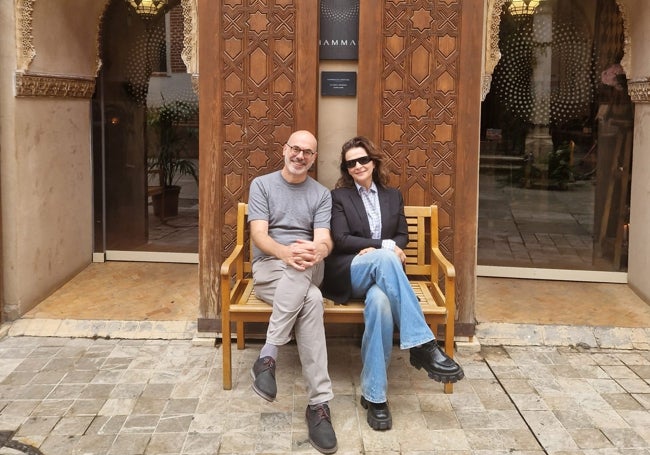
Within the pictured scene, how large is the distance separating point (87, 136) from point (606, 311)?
4.67m

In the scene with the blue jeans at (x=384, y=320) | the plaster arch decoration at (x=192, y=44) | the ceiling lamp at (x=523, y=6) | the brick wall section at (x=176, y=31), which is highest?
the ceiling lamp at (x=523, y=6)

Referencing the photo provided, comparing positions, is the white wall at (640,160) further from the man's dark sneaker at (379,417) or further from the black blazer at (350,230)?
the man's dark sneaker at (379,417)

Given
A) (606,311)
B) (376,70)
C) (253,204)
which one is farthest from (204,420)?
(606,311)

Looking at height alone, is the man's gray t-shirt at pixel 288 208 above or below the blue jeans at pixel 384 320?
above

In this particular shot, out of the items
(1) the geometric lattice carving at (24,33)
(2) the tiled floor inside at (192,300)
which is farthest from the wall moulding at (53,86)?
(2) the tiled floor inside at (192,300)

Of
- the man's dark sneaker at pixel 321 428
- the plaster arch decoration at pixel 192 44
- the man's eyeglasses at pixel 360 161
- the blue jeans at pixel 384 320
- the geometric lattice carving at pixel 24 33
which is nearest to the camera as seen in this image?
the man's dark sneaker at pixel 321 428

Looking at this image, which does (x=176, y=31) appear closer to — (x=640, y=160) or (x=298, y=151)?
(x=298, y=151)

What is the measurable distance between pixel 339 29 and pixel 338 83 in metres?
0.36

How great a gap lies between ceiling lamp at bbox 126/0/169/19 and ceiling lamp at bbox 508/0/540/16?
3.03 m

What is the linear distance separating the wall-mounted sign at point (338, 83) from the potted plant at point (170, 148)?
2187 mm

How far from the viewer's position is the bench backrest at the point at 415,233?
4871 millimetres

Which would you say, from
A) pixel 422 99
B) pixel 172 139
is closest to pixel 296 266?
pixel 422 99

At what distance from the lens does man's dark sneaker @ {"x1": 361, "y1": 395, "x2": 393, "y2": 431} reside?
12.8 feet

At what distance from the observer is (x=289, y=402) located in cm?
424
